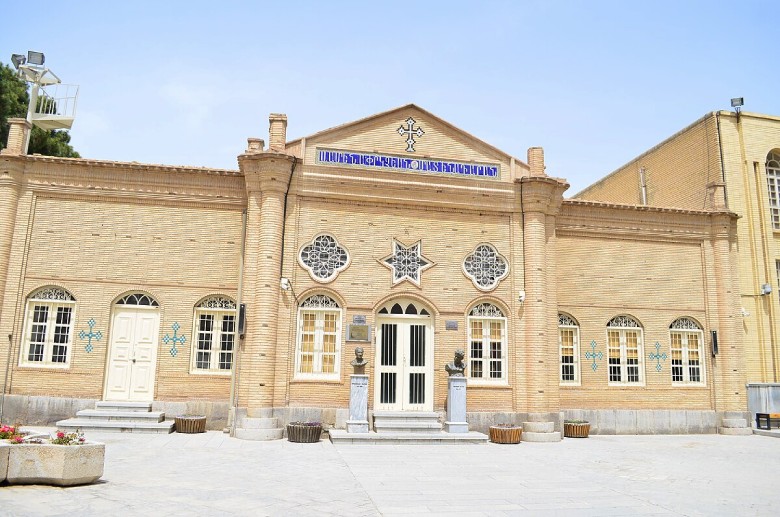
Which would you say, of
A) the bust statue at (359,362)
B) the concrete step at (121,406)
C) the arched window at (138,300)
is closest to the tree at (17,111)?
the arched window at (138,300)

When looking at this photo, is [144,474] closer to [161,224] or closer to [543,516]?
[543,516]

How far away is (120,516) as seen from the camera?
267 inches

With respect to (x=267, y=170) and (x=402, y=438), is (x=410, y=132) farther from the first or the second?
(x=402, y=438)

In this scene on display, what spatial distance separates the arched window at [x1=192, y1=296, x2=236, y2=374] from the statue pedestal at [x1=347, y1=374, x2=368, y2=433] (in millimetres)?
3119

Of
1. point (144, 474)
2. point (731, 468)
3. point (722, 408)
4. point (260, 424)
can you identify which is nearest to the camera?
point (144, 474)

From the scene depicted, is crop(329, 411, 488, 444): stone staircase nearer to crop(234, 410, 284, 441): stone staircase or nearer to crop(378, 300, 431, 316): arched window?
crop(234, 410, 284, 441): stone staircase

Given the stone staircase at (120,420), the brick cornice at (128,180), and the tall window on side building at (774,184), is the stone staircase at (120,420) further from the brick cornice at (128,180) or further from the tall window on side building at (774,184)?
the tall window on side building at (774,184)

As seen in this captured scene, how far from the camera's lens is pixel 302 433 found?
43.3 ft

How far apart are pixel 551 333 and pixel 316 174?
23.8 ft

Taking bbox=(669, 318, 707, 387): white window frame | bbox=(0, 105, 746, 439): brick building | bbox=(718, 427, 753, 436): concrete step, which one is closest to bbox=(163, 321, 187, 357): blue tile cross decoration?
bbox=(0, 105, 746, 439): brick building

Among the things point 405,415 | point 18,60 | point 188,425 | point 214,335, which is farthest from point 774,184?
point 18,60

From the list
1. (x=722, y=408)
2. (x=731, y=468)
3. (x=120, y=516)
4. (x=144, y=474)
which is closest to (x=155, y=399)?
(x=144, y=474)

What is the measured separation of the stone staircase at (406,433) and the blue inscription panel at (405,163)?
619 centimetres

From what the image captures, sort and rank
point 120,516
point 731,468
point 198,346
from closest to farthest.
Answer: point 120,516 < point 731,468 < point 198,346
